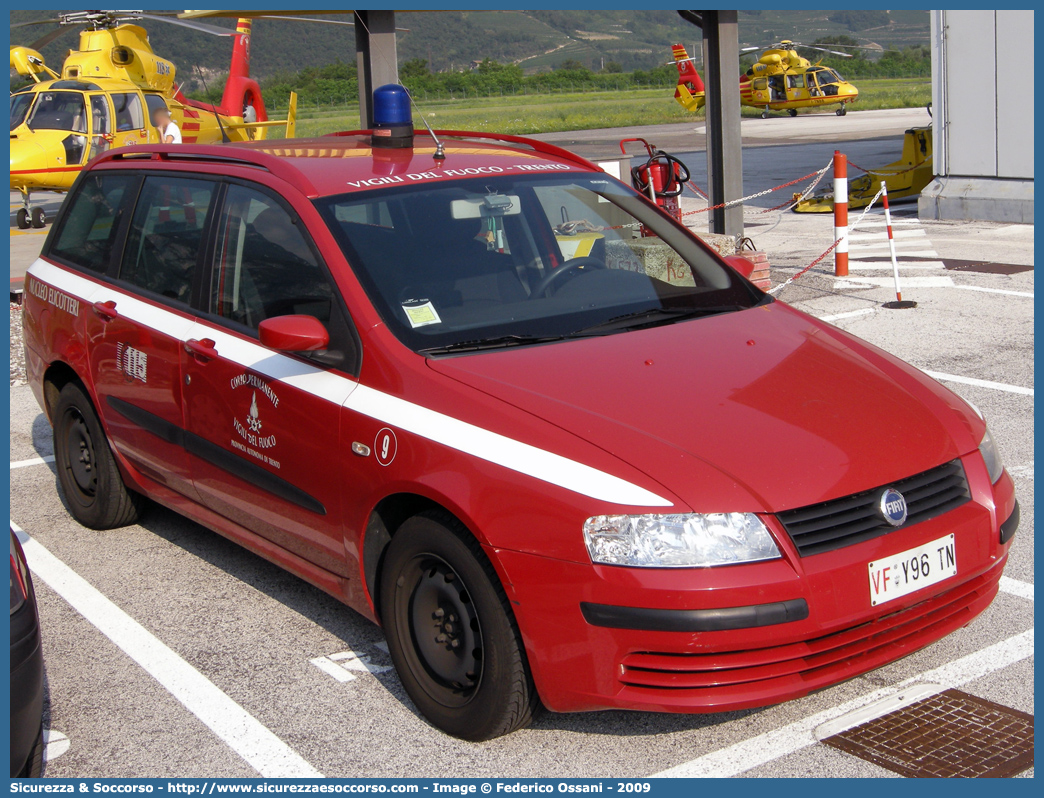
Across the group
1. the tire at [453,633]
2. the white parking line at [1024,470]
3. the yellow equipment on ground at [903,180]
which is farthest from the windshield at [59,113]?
the tire at [453,633]

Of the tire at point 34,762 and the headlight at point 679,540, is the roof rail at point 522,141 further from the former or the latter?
the tire at point 34,762

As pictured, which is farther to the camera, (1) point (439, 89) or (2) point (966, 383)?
(1) point (439, 89)

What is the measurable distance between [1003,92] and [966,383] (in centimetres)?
995

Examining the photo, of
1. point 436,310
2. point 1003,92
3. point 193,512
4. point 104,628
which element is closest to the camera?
point 436,310

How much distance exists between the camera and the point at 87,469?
5402 mm

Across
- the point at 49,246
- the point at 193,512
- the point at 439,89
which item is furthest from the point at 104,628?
the point at 439,89

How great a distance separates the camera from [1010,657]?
369cm

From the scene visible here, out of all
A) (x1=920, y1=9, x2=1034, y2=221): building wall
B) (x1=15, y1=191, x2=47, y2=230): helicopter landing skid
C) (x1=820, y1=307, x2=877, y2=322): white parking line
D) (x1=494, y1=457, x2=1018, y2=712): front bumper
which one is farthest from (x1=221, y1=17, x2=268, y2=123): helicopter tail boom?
(x1=494, y1=457, x2=1018, y2=712): front bumper

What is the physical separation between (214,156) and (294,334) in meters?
1.46

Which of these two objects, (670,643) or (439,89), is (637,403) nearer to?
(670,643)

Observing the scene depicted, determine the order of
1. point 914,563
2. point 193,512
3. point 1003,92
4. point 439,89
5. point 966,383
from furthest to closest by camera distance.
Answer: point 439,89
point 1003,92
point 966,383
point 193,512
point 914,563

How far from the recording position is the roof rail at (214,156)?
4.09m

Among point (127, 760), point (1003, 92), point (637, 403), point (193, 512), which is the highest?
point (1003, 92)

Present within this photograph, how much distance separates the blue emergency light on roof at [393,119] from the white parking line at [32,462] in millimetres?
3441
